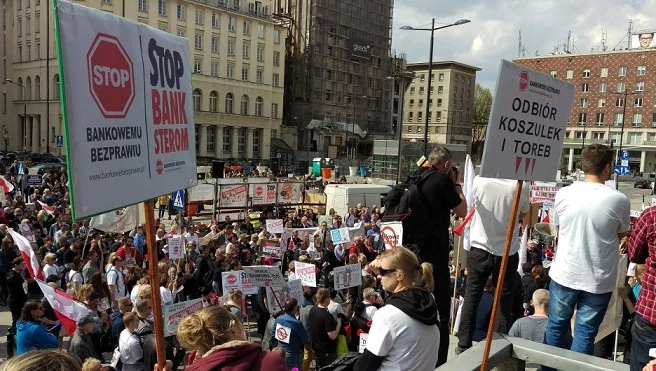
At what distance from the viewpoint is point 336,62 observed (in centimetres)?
7375

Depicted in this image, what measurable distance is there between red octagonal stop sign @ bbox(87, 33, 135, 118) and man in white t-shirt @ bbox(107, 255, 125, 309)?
7.88 meters

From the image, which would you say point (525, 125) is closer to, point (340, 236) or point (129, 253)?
point (129, 253)

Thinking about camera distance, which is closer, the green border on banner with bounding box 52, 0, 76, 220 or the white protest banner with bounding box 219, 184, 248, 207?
the green border on banner with bounding box 52, 0, 76, 220

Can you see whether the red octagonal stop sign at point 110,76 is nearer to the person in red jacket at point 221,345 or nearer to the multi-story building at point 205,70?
the person in red jacket at point 221,345

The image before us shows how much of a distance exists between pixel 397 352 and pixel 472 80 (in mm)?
110650

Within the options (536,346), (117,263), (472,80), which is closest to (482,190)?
(536,346)

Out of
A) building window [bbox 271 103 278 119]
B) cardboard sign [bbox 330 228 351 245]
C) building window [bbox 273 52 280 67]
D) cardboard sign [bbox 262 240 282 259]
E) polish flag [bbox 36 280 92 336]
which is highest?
building window [bbox 273 52 280 67]

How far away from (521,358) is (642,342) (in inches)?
33.9

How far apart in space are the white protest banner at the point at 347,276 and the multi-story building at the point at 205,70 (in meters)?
53.6

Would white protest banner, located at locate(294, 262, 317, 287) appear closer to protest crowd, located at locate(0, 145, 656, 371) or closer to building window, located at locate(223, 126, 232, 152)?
protest crowd, located at locate(0, 145, 656, 371)

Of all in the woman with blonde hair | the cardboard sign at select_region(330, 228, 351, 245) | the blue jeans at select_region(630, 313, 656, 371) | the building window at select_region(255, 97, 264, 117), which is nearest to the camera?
the woman with blonde hair

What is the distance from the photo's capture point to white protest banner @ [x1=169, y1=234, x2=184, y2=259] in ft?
38.9

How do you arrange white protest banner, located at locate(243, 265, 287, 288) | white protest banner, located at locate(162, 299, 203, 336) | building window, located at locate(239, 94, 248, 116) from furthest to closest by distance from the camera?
1. building window, located at locate(239, 94, 248, 116)
2. white protest banner, located at locate(243, 265, 287, 288)
3. white protest banner, located at locate(162, 299, 203, 336)

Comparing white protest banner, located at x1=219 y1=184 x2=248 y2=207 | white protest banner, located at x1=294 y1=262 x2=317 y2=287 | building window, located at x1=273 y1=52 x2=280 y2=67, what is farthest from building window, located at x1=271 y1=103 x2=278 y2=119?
white protest banner, located at x1=294 y1=262 x2=317 y2=287
